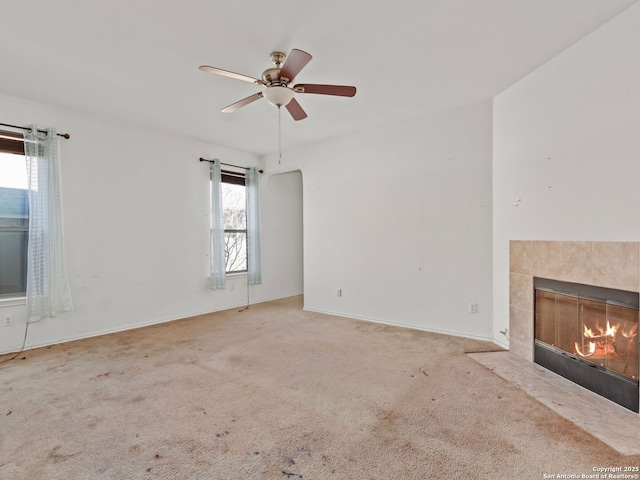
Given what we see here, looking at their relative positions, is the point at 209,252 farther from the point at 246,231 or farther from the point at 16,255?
the point at 16,255

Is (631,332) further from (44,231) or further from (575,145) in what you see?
(44,231)

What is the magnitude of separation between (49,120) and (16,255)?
1.51 metres

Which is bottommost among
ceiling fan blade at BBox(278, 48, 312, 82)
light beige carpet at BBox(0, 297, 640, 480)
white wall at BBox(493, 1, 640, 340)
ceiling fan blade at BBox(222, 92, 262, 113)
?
light beige carpet at BBox(0, 297, 640, 480)

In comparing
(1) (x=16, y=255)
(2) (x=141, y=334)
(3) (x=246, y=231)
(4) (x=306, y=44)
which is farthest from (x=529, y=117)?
(1) (x=16, y=255)

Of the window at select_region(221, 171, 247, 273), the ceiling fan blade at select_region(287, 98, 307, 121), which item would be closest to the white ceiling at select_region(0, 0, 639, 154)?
the ceiling fan blade at select_region(287, 98, 307, 121)

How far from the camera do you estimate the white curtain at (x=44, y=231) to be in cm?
342

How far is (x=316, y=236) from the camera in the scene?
5137mm

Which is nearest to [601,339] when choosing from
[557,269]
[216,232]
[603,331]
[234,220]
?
[603,331]

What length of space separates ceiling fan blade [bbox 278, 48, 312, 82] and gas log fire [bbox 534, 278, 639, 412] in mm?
2642

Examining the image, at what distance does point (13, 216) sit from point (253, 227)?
2972mm

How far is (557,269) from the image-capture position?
8.92 ft

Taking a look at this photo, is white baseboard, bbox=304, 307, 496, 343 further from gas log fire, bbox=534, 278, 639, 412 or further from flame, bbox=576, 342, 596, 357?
flame, bbox=576, 342, 596, 357

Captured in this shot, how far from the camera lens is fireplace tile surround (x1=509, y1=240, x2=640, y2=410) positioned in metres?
2.20

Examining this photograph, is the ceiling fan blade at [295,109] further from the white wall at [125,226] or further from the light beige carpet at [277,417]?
the white wall at [125,226]
